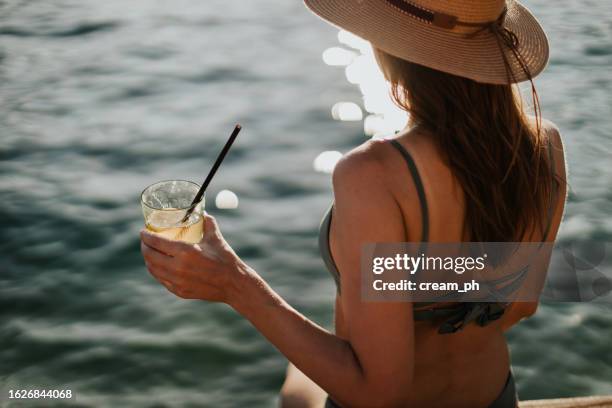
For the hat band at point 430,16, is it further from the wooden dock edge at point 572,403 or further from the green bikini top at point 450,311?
the wooden dock edge at point 572,403

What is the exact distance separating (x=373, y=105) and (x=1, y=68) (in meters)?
3.21

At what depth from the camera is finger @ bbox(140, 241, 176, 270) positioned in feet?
5.86

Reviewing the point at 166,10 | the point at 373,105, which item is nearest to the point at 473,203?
the point at 373,105

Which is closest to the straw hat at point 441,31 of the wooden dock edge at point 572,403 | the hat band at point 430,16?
the hat band at point 430,16

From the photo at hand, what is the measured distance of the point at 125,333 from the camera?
158 inches

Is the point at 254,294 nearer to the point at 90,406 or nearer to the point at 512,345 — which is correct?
the point at 90,406

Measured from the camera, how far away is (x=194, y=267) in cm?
179

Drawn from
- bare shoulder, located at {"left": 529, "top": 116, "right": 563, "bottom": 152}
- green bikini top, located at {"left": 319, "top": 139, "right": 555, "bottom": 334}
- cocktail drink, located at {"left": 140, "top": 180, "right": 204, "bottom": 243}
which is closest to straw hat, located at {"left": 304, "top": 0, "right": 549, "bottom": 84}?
bare shoulder, located at {"left": 529, "top": 116, "right": 563, "bottom": 152}

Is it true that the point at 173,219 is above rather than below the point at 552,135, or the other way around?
below

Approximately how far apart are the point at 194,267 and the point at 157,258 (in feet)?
0.31

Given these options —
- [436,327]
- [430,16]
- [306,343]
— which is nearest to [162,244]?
[306,343]

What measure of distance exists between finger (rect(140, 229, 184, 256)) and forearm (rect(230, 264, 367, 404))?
0.17 meters

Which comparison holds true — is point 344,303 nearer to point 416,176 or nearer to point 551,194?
point 416,176

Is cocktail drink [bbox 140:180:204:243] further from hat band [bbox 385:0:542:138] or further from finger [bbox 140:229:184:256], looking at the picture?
hat band [bbox 385:0:542:138]
